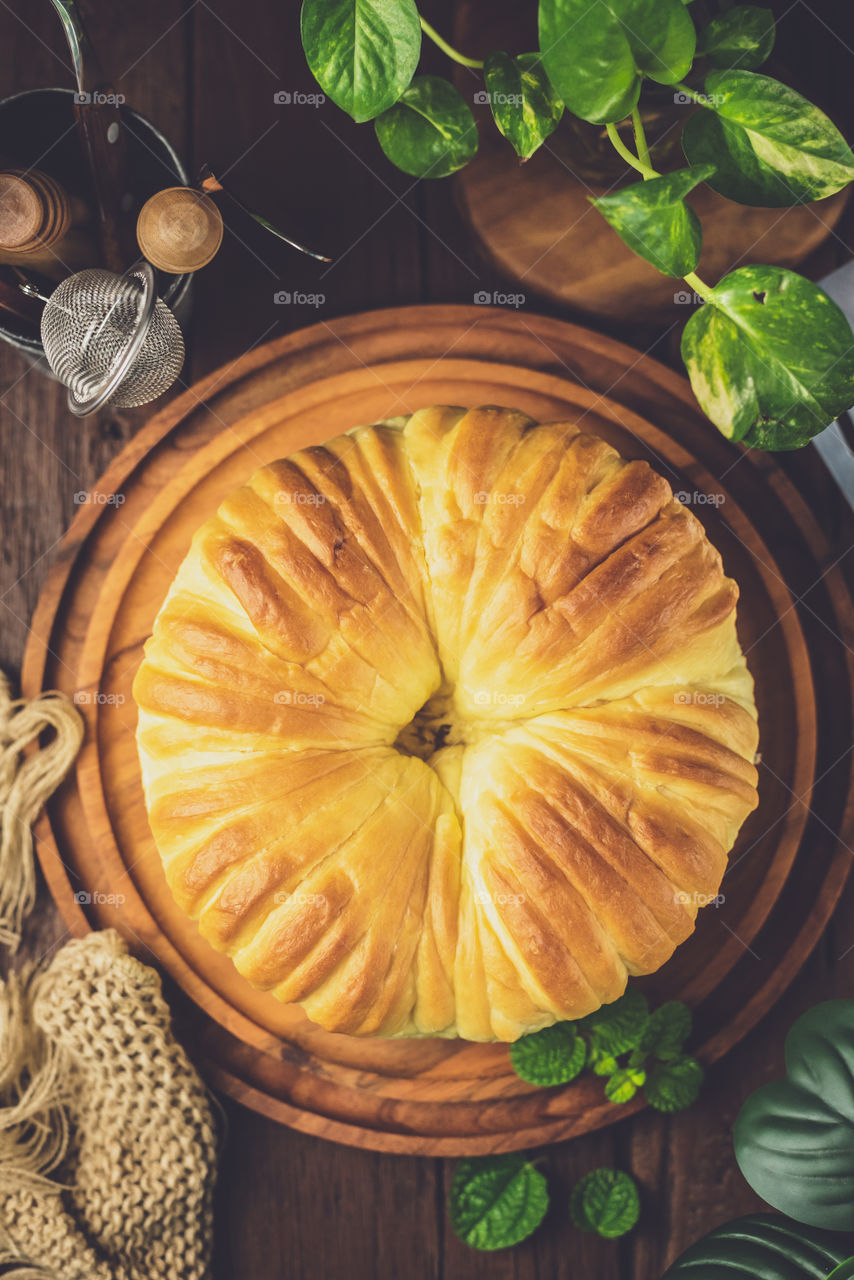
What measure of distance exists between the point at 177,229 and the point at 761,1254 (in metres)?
1.87

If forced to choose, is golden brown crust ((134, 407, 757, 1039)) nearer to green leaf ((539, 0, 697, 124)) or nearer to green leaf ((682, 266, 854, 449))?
green leaf ((682, 266, 854, 449))

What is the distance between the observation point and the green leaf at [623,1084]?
1.83 meters

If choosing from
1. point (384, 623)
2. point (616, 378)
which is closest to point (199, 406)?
point (384, 623)

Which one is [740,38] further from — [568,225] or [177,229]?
[177,229]

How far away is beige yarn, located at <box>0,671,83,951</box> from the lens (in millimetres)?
1865

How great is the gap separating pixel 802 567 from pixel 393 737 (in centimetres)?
89

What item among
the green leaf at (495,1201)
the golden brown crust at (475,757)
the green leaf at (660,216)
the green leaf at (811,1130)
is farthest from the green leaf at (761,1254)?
the green leaf at (660,216)

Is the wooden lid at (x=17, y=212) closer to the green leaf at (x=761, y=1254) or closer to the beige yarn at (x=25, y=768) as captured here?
the beige yarn at (x=25, y=768)

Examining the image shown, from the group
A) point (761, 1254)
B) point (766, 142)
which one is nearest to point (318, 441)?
point (766, 142)

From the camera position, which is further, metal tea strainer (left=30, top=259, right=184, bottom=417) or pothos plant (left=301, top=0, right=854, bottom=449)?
metal tea strainer (left=30, top=259, right=184, bottom=417)

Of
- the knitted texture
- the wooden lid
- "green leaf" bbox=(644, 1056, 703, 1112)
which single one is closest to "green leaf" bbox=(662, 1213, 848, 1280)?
"green leaf" bbox=(644, 1056, 703, 1112)

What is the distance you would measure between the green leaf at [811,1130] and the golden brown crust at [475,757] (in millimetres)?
282

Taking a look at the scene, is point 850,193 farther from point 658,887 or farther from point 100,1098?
point 100,1098

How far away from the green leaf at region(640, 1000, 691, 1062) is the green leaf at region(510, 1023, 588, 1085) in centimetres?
13
